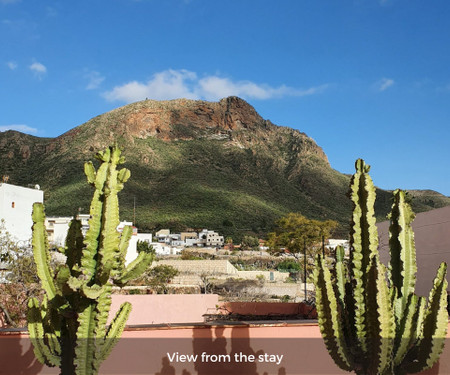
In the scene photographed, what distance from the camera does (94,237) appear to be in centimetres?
Answer: 464

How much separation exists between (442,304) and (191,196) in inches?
2316

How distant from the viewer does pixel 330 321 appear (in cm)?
469

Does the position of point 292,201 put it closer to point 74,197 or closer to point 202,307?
point 74,197

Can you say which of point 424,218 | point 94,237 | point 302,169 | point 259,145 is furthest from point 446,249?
point 259,145

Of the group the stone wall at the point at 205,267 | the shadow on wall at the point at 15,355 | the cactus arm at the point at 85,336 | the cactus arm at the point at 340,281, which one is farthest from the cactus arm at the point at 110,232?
the stone wall at the point at 205,267

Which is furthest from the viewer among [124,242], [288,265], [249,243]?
[249,243]

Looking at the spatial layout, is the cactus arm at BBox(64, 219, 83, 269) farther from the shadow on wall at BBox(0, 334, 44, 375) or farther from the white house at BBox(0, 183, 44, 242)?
the white house at BBox(0, 183, 44, 242)

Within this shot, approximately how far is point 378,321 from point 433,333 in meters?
0.80

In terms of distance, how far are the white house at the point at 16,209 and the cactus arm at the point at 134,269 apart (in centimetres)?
1771

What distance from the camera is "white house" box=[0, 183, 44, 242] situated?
2166cm

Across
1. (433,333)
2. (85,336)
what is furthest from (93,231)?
(433,333)

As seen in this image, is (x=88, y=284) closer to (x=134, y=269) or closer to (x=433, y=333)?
(x=134, y=269)

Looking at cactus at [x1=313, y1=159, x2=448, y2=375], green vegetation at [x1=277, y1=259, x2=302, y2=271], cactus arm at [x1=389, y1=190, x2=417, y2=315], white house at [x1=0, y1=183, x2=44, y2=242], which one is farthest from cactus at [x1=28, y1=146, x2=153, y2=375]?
green vegetation at [x1=277, y1=259, x2=302, y2=271]

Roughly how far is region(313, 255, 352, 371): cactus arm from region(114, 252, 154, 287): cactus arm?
6.30ft
